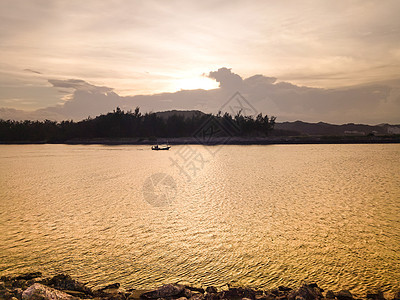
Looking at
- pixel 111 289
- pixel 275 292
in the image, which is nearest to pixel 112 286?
pixel 111 289

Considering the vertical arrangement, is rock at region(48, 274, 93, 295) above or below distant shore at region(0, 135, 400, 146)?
below

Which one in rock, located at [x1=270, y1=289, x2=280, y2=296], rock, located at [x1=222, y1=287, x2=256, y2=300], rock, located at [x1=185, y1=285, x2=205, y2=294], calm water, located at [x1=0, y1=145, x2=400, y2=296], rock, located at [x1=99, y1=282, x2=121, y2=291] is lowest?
calm water, located at [x1=0, y1=145, x2=400, y2=296]

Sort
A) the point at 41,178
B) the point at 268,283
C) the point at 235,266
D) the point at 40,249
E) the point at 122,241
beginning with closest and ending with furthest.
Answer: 1. the point at 268,283
2. the point at 235,266
3. the point at 40,249
4. the point at 122,241
5. the point at 41,178

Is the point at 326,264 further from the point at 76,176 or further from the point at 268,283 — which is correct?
the point at 76,176

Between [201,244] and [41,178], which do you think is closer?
[201,244]

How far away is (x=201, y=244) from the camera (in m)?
18.2

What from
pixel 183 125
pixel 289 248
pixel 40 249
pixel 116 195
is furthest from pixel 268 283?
pixel 183 125

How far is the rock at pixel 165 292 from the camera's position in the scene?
11254 millimetres

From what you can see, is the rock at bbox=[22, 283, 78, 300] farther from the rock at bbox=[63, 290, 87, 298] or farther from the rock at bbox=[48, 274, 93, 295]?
the rock at bbox=[48, 274, 93, 295]

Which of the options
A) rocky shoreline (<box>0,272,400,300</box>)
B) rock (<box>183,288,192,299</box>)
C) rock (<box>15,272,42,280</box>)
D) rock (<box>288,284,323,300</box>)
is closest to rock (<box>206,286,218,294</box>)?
rocky shoreline (<box>0,272,400,300</box>)

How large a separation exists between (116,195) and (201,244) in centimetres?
1906

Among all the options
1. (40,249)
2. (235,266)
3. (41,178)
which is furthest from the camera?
(41,178)

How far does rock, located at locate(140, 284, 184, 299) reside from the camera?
11.3m

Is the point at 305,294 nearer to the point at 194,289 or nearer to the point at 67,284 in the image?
the point at 194,289
